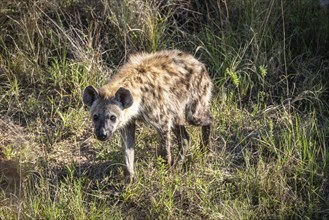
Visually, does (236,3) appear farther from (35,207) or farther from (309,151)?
(35,207)

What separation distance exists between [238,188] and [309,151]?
68cm

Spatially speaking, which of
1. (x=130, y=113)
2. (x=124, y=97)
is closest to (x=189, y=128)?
(x=130, y=113)

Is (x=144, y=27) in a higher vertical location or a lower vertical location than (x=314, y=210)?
higher

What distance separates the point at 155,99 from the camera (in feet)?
21.8

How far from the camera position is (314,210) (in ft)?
21.1

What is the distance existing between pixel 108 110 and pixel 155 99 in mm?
460

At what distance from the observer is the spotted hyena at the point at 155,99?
6.38 m

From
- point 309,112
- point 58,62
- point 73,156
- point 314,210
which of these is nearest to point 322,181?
point 314,210

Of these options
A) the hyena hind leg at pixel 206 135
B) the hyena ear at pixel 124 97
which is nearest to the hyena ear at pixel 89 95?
the hyena ear at pixel 124 97

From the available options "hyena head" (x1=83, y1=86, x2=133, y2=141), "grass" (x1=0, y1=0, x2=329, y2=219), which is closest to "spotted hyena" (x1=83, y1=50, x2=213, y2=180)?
"hyena head" (x1=83, y1=86, x2=133, y2=141)

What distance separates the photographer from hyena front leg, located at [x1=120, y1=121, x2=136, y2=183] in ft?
21.9

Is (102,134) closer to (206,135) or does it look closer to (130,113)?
Result: (130,113)

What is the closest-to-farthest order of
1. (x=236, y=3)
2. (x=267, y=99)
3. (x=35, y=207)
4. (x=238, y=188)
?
(x=35, y=207) → (x=238, y=188) → (x=267, y=99) → (x=236, y=3)

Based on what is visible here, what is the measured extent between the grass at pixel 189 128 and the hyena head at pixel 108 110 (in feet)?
1.66
